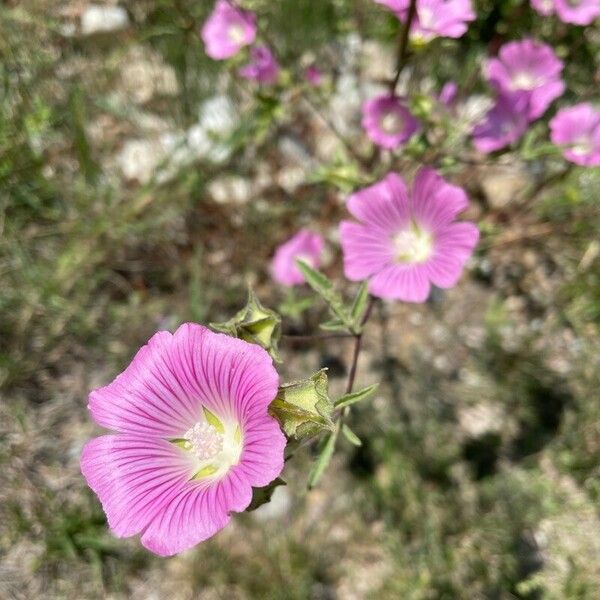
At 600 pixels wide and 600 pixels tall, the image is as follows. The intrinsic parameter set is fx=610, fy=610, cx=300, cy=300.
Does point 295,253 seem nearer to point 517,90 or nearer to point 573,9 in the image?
point 517,90

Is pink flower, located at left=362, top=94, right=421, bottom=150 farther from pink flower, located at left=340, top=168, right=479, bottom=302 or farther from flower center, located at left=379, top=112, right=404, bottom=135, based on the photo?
pink flower, located at left=340, top=168, right=479, bottom=302

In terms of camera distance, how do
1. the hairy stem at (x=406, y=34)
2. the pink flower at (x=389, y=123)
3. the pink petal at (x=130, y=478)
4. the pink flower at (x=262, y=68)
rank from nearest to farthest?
1. the pink petal at (x=130, y=478)
2. the hairy stem at (x=406, y=34)
3. the pink flower at (x=389, y=123)
4. the pink flower at (x=262, y=68)

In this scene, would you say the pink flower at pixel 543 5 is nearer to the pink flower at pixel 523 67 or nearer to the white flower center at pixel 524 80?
the pink flower at pixel 523 67

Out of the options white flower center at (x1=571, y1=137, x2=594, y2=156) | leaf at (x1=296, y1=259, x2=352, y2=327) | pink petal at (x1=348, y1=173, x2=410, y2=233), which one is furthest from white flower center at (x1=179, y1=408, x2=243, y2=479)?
white flower center at (x1=571, y1=137, x2=594, y2=156)

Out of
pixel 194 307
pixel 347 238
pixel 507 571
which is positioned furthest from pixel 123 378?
pixel 507 571

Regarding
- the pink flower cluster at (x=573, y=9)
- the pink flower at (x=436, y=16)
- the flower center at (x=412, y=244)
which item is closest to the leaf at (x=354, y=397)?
the flower center at (x=412, y=244)

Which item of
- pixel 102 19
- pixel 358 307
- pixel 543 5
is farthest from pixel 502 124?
pixel 102 19
